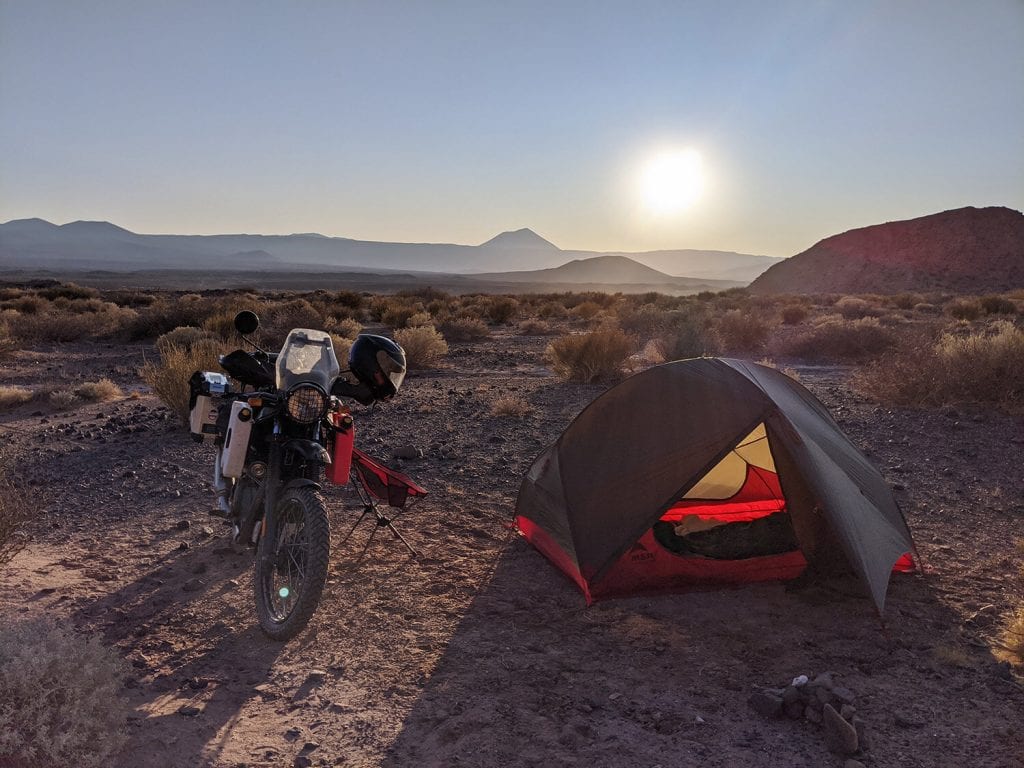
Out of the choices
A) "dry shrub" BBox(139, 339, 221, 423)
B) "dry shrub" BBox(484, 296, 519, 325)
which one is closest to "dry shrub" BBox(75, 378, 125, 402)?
"dry shrub" BBox(139, 339, 221, 423)

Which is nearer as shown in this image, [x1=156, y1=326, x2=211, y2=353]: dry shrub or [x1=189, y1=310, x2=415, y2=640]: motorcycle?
[x1=189, y1=310, x2=415, y2=640]: motorcycle

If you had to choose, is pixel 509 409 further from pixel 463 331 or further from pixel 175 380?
pixel 463 331

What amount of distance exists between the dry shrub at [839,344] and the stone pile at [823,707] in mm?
13818

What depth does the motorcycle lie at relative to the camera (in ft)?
12.4

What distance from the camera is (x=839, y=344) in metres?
16.6

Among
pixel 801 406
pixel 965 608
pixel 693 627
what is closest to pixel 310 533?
pixel 693 627

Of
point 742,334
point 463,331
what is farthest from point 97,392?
point 742,334

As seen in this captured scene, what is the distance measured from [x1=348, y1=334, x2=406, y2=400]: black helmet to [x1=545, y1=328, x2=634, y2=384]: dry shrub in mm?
8730

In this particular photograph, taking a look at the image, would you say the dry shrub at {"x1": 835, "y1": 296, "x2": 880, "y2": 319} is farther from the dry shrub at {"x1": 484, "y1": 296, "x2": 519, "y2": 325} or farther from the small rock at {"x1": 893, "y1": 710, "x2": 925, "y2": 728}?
the small rock at {"x1": 893, "y1": 710, "x2": 925, "y2": 728}

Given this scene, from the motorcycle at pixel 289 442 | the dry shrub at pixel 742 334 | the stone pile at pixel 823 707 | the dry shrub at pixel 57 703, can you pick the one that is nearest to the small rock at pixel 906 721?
the stone pile at pixel 823 707

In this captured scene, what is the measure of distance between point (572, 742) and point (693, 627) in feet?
4.49

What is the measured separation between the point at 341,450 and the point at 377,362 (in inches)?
20.8

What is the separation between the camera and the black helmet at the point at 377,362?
4.16 metres

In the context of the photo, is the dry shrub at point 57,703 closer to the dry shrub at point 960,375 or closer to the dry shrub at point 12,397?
the dry shrub at point 12,397
